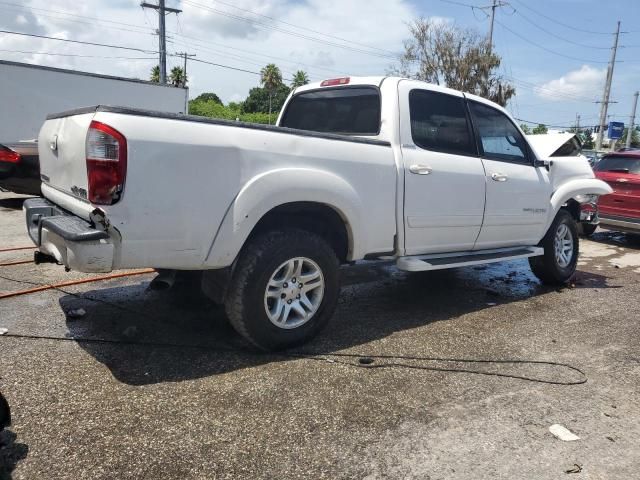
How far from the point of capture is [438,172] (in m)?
4.48

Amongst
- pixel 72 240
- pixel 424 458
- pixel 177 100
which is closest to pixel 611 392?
pixel 424 458

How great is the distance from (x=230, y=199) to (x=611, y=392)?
272 centimetres

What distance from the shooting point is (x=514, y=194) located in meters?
5.30

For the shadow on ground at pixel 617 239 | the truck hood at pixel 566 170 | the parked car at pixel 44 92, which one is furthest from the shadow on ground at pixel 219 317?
the parked car at pixel 44 92

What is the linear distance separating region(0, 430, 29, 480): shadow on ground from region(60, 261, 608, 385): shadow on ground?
75 centimetres

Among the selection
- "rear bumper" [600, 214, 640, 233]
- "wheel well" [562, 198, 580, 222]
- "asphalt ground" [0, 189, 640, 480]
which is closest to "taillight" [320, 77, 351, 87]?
"asphalt ground" [0, 189, 640, 480]

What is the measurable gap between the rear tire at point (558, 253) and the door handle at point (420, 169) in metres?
2.36

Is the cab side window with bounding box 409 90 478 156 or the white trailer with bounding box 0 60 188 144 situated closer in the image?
the cab side window with bounding box 409 90 478 156

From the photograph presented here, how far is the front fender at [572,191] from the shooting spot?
5.86 m

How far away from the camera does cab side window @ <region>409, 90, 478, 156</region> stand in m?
4.53

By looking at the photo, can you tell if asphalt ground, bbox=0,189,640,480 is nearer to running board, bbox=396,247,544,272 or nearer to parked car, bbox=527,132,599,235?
running board, bbox=396,247,544,272

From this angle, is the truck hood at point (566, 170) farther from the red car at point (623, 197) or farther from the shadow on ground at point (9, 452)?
the shadow on ground at point (9, 452)

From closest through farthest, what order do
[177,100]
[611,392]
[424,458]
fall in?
1. [424,458]
2. [611,392]
3. [177,100]

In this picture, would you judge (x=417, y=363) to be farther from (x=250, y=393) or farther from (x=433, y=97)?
(x=433, y=97)
